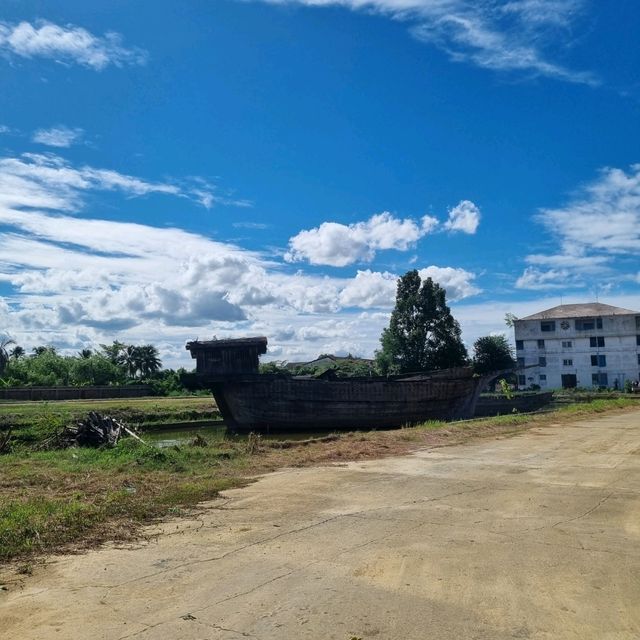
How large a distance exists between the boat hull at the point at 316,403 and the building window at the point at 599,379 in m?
31.8

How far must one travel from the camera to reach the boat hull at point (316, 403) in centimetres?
2562

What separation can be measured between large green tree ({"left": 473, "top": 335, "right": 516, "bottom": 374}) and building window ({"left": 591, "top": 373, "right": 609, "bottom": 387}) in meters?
6.73

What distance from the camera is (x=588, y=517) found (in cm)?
632

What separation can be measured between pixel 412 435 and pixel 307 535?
8.96m

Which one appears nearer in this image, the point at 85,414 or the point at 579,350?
the point at 85,414

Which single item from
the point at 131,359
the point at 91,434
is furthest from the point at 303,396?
the point at 131,359

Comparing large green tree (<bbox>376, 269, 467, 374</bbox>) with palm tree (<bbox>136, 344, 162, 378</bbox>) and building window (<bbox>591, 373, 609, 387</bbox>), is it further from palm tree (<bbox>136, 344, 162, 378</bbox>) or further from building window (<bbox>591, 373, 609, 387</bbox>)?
palm tree (<bbox>136, 344, 162, 378</bbox>)

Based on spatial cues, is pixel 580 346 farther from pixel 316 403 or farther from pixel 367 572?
pixel 367 572

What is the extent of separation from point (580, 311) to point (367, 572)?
186ft

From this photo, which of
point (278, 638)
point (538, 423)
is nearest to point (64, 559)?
point (278, 638)

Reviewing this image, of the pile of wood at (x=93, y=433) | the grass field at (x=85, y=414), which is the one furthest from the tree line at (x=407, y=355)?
the pile of wood at (x=93, y=433)

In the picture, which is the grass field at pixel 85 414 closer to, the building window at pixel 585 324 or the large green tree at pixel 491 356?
the large green tree at pixel 491 356

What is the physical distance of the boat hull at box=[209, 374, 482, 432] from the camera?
84.1 ft

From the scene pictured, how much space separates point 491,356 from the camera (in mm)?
55438
